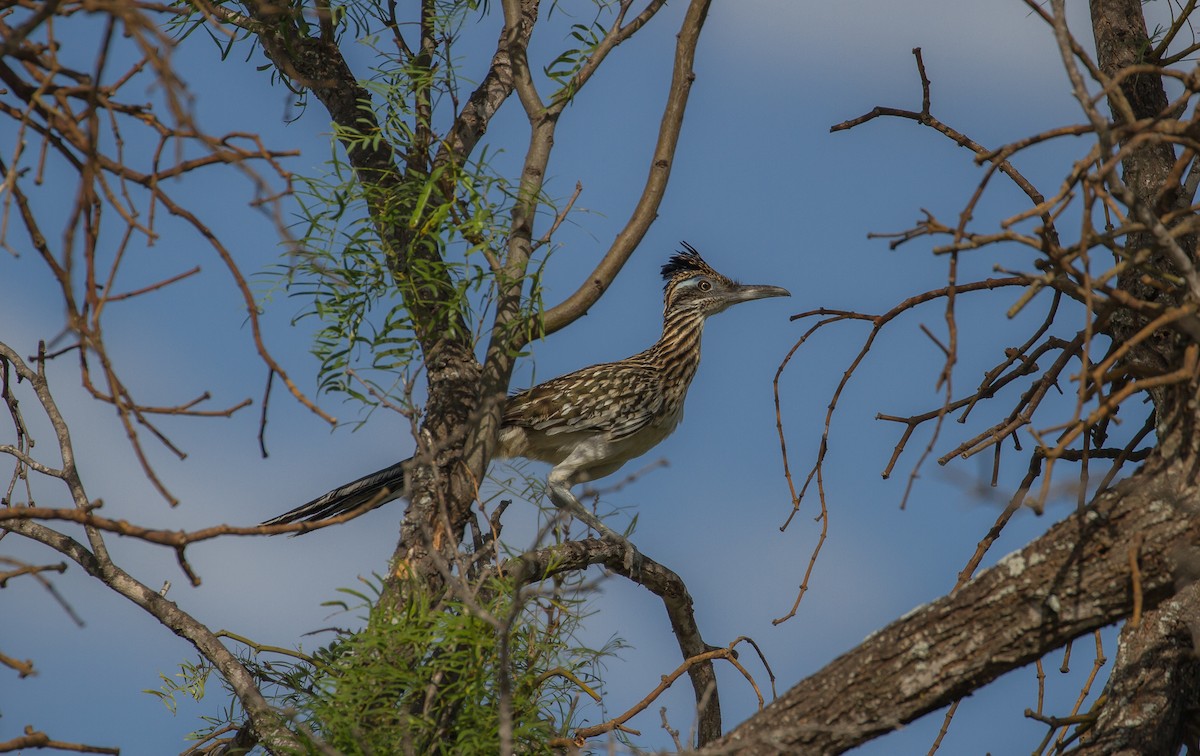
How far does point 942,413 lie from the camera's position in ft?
7.46

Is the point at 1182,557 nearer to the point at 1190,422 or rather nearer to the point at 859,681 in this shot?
the point at 1190,422

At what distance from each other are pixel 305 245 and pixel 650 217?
41.8 inches

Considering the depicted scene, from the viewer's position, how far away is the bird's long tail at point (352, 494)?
4562 mm

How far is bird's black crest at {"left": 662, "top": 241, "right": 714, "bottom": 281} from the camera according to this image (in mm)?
6841

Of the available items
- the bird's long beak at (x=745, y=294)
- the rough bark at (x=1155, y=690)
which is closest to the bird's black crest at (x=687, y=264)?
the bird's long beak at (x=745, y=294)

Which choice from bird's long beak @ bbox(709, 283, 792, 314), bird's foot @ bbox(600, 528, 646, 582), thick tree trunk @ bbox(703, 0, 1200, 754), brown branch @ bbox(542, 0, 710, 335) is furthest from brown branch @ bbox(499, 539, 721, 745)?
bird's long beak @ bbox(709, 283, 792, 314)

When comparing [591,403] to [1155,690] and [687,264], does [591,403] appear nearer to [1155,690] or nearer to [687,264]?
[687,264]

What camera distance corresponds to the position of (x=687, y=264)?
6.88 m

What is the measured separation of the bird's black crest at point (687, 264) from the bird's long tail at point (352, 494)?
8.46 ft

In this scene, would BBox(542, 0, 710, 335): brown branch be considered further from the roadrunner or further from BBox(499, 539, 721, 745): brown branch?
the roadrunner

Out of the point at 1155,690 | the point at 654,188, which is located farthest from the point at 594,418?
the point at 1155,690

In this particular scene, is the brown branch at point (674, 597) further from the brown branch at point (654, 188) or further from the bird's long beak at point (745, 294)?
the bird's long beak at point (745, 294)

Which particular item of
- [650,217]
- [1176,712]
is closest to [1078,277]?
[1176,712]

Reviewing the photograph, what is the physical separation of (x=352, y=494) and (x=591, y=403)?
140 centimetres
